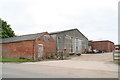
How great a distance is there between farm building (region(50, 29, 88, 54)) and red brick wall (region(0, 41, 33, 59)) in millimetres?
7424

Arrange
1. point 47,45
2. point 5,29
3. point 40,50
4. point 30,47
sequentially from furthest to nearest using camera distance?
point 5,29 → point 47,45 → point 40,50 → point 30,47

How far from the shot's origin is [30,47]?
958 inches

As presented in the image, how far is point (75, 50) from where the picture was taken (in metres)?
35.5

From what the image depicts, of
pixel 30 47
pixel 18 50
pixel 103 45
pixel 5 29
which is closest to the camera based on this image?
pixel 30 47

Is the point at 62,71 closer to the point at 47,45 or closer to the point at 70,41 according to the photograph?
the point at 47,45

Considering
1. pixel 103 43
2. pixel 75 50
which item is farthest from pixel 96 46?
pixel 75 50

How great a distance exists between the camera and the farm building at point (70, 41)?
31078mm

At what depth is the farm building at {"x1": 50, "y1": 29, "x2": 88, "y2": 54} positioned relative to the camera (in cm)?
3108

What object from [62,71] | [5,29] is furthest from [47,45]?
[5,29]

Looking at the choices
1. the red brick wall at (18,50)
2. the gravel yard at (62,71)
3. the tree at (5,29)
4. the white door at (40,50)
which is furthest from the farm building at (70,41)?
the tree at (5,29)

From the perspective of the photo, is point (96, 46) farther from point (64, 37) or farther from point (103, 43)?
point (64, 37)

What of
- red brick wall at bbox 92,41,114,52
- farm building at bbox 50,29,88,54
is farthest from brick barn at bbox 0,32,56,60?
red brick wall at bbox 92,41,114,52

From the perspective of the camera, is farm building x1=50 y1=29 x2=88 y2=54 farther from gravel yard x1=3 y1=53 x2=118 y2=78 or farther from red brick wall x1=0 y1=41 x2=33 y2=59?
gravel yard x1=3 y1=53 x2=118 y2=78

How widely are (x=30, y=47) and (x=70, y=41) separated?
12.4 metres
